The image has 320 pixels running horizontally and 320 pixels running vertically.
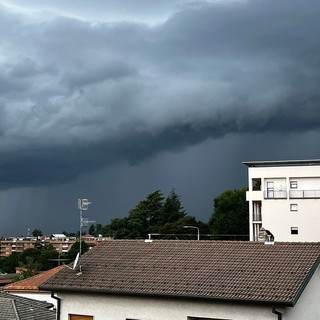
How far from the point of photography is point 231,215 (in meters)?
96.9

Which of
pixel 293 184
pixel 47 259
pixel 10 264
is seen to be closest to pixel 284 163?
pixel 293 184

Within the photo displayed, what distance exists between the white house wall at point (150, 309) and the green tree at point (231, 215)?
6832 centimetres

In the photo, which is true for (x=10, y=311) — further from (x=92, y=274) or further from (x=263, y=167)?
(x=263, y=167)

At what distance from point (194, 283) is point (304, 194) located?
5792 cm

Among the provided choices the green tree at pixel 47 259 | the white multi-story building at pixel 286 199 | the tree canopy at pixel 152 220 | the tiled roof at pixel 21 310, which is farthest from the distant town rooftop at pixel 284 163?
the green tree at pixel 47 259

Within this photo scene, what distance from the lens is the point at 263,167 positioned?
81500 millimetres

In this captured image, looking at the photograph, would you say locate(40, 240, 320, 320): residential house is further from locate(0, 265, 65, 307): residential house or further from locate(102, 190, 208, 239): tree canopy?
locate(102, 190, 208, 239): tree canopy

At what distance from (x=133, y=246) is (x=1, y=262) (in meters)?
176

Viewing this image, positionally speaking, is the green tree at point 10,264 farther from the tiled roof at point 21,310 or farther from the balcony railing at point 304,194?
the tiled roof at point 21,310

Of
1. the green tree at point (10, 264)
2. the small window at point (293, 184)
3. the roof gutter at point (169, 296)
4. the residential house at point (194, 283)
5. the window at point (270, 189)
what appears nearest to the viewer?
the roof gutter at point (169, 296)

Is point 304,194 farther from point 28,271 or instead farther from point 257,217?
point 28,271

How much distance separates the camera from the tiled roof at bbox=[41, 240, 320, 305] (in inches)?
850

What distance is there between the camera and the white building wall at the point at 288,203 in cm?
7688

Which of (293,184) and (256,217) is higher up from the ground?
(293,184)
